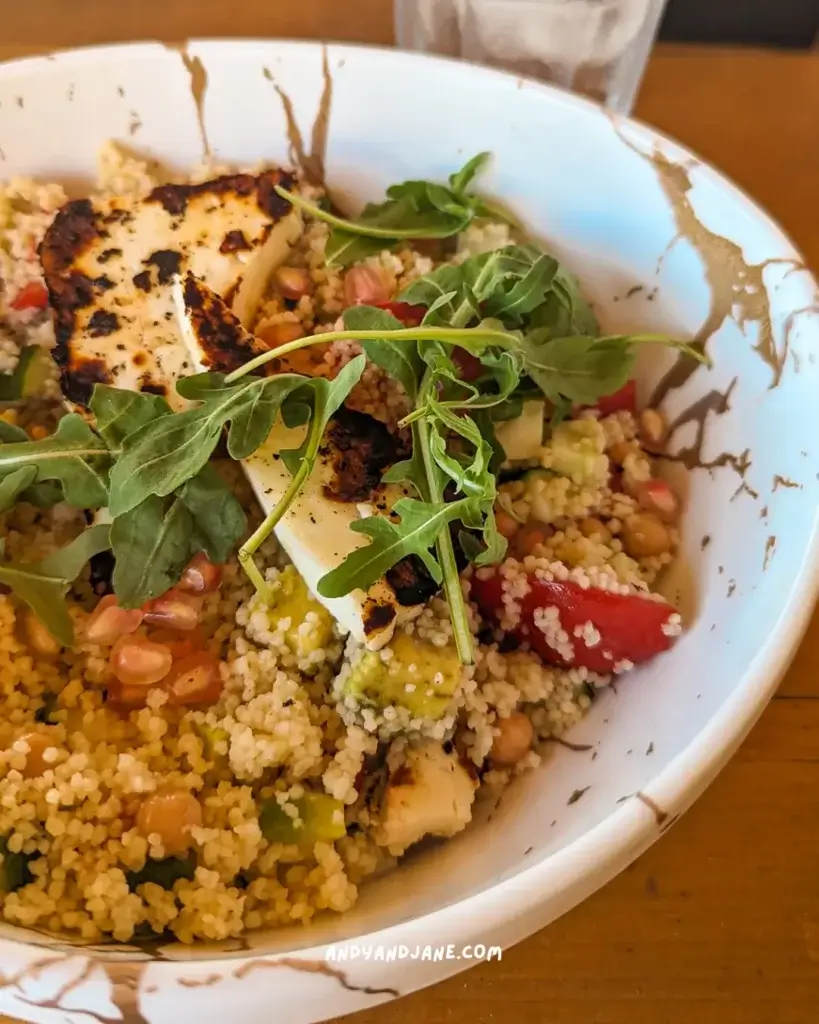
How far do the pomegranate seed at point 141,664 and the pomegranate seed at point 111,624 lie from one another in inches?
0.7

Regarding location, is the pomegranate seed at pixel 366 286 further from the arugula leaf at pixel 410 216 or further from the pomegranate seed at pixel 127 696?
the pomegranate seed at pixel 127 696

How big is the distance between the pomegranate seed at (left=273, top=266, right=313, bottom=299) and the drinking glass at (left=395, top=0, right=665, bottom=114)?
54 centimetres

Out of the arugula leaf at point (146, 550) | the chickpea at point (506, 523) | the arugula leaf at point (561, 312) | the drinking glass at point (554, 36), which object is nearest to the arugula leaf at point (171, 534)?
the arugula leaf at point (146, 550)

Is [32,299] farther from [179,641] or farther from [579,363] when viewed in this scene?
[579,363]

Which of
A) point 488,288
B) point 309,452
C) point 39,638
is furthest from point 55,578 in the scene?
point 488,288

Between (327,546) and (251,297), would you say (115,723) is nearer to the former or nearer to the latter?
(327,546)

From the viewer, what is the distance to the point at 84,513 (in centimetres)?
94

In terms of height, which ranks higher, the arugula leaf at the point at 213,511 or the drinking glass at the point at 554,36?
the drinking glass at the point at 554,36

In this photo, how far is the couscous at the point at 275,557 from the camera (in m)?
0.77

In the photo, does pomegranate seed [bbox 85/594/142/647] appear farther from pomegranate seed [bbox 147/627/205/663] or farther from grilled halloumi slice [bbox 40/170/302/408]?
grilled halloumi slice [bbox 40/170/302/408]

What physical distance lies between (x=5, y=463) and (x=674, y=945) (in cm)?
75

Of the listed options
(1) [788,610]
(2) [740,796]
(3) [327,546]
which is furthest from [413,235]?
(2) [740,796]

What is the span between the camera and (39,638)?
0.84 meters

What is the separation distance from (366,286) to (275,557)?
Result: 329 mm
